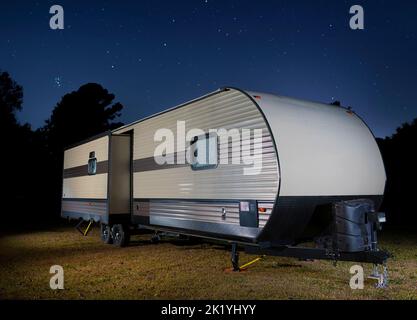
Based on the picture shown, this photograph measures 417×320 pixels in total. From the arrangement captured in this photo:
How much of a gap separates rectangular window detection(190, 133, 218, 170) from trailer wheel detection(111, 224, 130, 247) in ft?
15.5

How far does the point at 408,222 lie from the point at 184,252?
15.1m

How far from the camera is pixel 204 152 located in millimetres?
8898

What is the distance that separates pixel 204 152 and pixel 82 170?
8068 mm

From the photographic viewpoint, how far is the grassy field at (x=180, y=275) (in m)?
7.38

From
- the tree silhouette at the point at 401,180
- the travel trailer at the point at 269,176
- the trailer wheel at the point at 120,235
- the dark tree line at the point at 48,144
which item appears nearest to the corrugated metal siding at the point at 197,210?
the travel trailer at the point at 269,176

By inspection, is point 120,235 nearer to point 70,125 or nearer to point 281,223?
point 281,223

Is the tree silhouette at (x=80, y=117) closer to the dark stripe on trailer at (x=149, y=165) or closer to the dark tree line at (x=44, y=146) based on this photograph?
the dark tree line at (x=44, y=146)

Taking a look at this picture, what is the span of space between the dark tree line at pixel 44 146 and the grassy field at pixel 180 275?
95.6 feet

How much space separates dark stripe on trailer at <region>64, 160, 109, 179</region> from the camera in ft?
43.1

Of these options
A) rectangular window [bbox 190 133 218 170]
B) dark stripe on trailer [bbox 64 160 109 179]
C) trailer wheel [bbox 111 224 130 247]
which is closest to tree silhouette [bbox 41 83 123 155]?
dark stripe on trailer [bbox 64 160 109 179]

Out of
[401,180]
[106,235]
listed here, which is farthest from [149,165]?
[401,180]

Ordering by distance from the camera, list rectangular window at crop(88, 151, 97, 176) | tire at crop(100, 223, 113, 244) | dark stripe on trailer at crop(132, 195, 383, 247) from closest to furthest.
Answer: dark stripe on trailer at crop(132, 195, 383, 247)
tire at crop(100, 223, 113, 244)
rectangular window at crop(88, 151, 97, 176)

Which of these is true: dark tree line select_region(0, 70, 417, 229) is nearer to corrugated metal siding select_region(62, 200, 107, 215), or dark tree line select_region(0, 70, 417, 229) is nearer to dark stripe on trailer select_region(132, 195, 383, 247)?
corrugated metal siding select_region(62, 200, 107, 215)
